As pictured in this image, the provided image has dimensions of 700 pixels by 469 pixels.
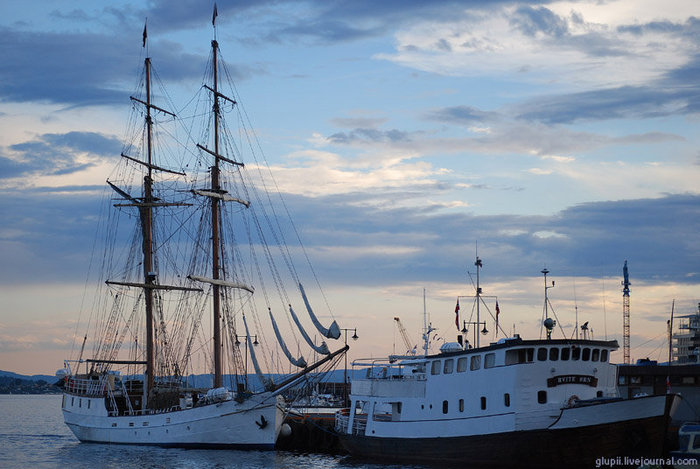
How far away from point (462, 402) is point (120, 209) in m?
47.6

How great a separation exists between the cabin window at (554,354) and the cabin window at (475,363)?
4.69 metres

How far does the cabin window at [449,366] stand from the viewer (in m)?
54.0

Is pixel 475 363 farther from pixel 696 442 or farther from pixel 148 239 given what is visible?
pixel 148 239

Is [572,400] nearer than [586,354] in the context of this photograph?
Yes

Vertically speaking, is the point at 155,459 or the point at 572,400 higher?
the point at 572,400

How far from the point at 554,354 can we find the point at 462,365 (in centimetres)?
653

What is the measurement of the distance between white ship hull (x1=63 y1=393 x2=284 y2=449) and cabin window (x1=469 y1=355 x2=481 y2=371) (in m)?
22.9

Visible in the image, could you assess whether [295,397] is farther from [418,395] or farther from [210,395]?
[418,395]

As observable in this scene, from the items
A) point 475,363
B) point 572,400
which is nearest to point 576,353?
point 572,400

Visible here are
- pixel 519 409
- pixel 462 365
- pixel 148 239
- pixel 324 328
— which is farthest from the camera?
pixel 148 239

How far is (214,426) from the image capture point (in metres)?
71.6

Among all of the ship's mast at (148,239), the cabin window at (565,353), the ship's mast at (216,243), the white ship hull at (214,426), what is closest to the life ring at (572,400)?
the cabin window at (565,353)

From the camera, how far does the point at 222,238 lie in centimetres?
8000

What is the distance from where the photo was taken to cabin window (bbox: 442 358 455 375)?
5397 cm
